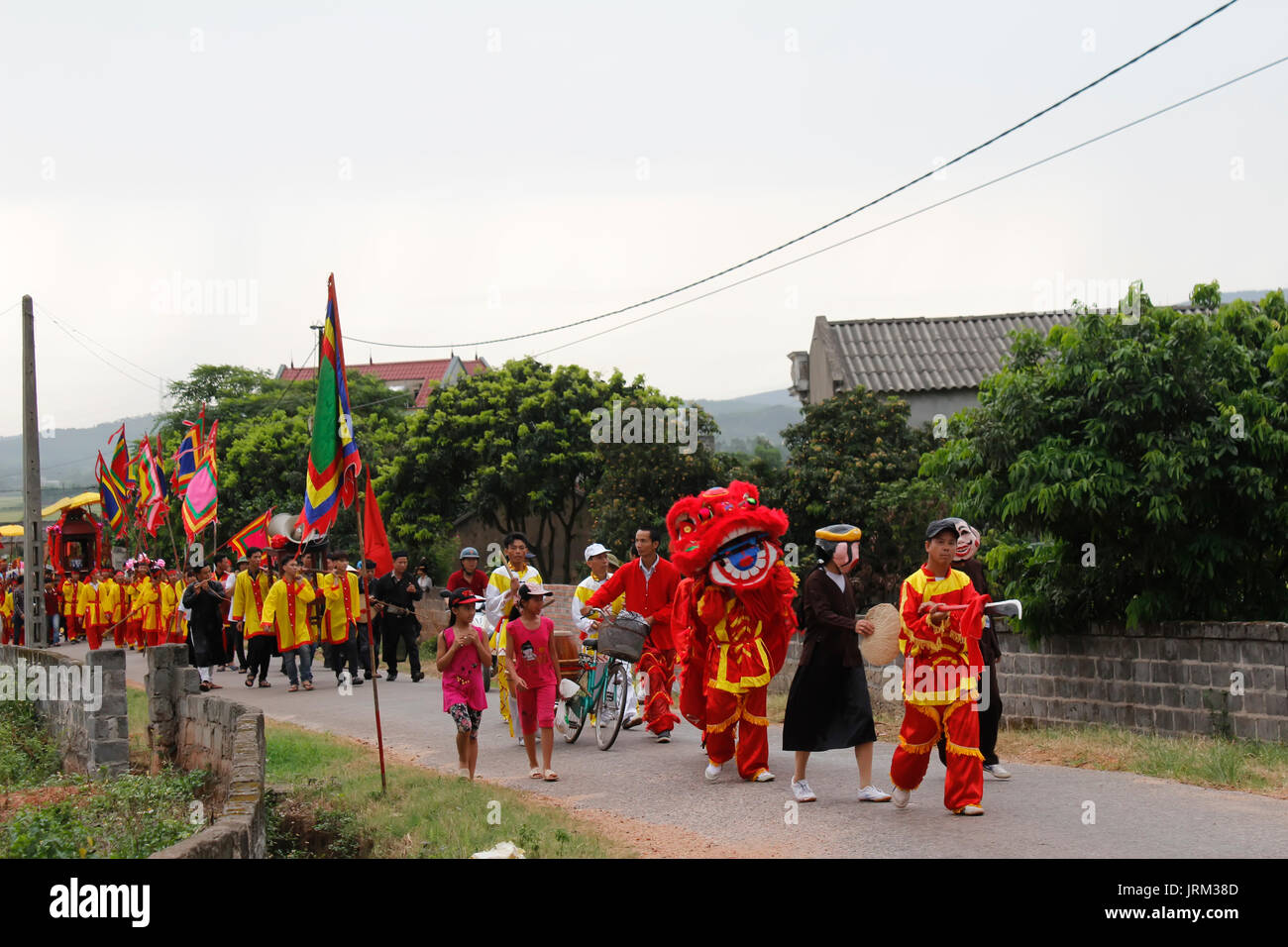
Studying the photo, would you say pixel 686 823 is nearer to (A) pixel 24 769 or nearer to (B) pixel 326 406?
(B) pixel 326 406

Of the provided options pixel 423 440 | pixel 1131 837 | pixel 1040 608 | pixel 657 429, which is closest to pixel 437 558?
pixel 423 440

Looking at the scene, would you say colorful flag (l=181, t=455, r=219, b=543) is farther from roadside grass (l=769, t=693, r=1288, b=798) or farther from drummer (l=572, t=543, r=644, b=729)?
roadside grass (l=769, t=693, r=1288, b=798)

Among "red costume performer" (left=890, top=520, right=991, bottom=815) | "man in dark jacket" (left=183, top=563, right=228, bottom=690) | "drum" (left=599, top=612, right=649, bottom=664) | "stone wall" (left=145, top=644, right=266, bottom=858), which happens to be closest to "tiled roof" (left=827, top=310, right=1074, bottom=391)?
"man in dark jacket" (left=183, top=563, right=228, bottom=690)

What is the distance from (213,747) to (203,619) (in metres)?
7.42

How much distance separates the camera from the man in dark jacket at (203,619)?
61.5 ft

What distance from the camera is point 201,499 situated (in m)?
22.4

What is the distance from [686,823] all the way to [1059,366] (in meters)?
6.10

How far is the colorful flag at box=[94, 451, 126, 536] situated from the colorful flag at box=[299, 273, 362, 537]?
58.5 feet

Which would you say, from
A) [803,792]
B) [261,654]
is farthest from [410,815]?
[261,654]

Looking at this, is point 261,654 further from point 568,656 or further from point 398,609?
point 568,656

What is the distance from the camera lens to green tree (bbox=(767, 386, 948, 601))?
2005 cm

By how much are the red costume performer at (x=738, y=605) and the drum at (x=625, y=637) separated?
145 centimetres

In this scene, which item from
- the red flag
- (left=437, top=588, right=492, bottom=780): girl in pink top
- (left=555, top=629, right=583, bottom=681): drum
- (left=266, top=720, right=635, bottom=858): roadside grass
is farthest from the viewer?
(left=555, top=629, right=583, bottom=681): drum
